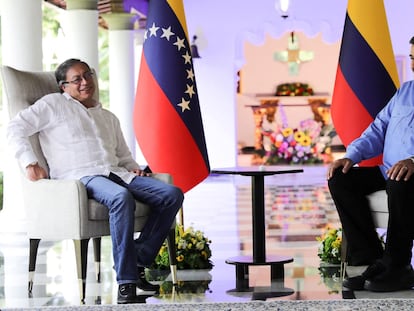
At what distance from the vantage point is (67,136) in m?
5.47

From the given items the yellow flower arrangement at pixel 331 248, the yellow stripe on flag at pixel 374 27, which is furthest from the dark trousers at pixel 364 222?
the yellow stripe on flag at pixel 374 27

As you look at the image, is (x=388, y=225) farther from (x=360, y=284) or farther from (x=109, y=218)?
(x=109, y=218)

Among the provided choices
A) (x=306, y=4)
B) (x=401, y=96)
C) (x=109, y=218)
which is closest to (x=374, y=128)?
(x=401, y=96)

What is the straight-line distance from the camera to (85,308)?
494cm

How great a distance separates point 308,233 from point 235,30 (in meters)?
8.31

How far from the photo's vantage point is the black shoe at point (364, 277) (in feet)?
17.2

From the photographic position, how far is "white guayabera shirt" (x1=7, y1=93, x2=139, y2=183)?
538 centimetres

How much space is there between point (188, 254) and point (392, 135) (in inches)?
63.5

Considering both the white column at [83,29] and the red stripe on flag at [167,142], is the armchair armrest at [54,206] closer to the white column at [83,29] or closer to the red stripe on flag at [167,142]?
the red stripe on flag at [167,142]

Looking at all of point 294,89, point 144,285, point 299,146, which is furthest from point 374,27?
point 294,89

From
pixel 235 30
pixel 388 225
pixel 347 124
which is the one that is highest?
pixel 235 30

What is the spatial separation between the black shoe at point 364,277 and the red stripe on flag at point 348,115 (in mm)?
1568

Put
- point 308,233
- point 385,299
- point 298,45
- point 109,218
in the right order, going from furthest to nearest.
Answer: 1. point 298,45
2. point 308,233
3. point 109,218
4. point 385,299

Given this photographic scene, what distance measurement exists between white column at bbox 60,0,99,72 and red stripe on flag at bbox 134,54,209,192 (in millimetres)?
4816
